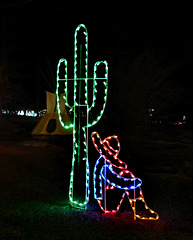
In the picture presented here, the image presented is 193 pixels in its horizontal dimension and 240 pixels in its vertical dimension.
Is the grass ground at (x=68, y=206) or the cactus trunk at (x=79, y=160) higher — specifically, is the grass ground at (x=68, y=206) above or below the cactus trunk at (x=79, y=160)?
below

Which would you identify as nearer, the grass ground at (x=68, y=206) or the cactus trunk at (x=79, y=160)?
the grass ground at (x=68, y=206)

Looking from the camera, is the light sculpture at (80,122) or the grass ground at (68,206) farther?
the light sculpture at (80,122)

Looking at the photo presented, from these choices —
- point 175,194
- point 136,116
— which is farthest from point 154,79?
point 175,194

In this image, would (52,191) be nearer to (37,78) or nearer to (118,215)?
(118,215)

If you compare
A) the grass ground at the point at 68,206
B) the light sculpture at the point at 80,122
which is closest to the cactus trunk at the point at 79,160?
the light sculpture at the point at 80,122

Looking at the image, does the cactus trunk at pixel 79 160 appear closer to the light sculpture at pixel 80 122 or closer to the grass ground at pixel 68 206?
the light sculpture at pixel 80 122

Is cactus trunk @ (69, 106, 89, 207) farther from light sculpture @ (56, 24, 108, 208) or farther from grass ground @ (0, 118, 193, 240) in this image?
grass ground @ (0, 118, 193, 240)

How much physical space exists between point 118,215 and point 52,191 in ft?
6.52

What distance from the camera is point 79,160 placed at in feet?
20.1

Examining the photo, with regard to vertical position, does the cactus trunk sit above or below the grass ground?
above

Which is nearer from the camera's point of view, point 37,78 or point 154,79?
point 154,79

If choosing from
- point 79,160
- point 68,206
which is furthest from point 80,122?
point 68,206

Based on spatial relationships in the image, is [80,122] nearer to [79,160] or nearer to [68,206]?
[79,160]

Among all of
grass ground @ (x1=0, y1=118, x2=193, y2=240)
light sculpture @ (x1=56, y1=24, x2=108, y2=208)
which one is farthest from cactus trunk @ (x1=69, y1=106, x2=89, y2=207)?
grass ground @ (x1=0, y1=118, x2=193, y2=240)
